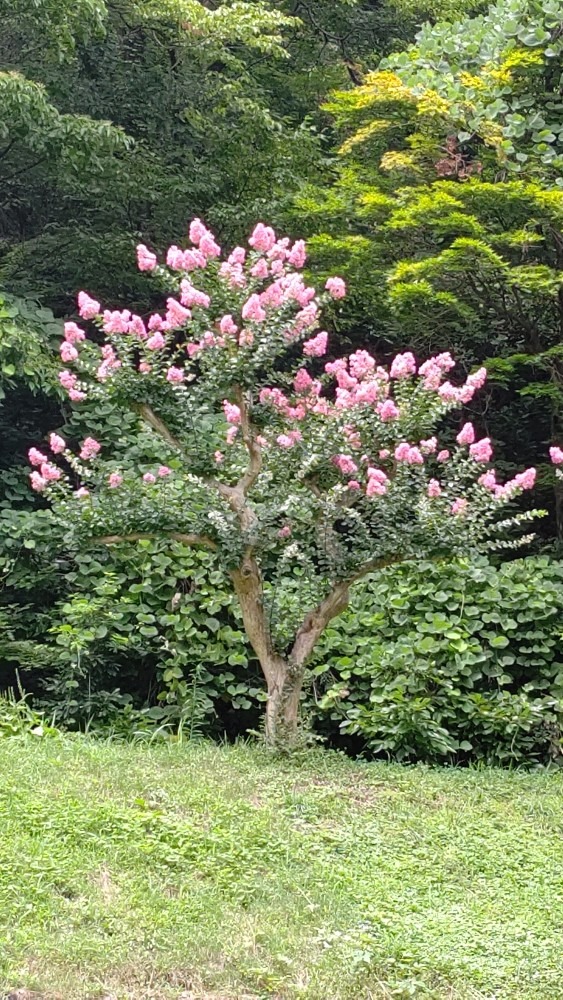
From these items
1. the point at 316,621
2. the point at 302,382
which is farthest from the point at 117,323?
the point at 316,621

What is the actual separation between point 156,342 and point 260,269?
56cm

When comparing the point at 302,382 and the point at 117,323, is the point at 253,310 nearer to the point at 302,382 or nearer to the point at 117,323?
the point at 302,382

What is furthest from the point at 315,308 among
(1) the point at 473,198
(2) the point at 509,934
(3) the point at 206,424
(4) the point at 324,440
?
(2) the point at 509,934

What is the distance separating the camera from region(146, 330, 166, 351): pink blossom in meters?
4.27

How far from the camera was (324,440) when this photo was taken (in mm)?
4379

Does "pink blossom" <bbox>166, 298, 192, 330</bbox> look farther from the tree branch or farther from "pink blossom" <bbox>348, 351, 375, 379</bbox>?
the tree branch

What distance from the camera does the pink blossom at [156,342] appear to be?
427 centimetres

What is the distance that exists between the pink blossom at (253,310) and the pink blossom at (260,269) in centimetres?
18

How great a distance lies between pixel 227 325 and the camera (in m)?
4.20

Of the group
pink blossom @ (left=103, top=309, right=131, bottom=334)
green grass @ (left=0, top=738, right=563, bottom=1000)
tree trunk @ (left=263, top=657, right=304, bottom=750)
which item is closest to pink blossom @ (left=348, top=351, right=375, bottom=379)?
pink blossom @ (left=103, top=309, right=131, bottom=334)

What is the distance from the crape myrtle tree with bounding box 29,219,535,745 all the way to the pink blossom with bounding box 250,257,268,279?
0.04 feet

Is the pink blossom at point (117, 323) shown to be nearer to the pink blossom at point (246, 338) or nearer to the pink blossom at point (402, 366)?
the pink blossom at point (246, 338)

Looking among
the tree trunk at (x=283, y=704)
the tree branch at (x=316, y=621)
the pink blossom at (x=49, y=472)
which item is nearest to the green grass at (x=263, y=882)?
the tree trunk at (x=283, y=704)

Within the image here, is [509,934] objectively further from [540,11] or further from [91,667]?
[540,11]
